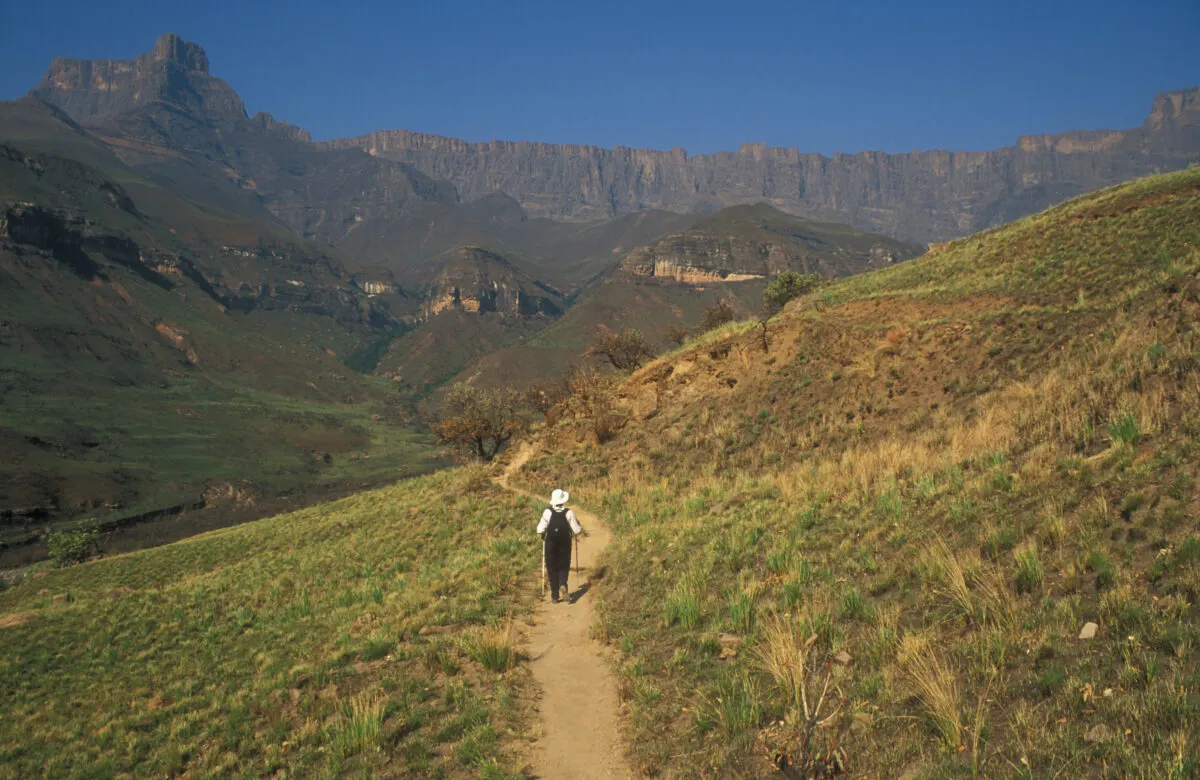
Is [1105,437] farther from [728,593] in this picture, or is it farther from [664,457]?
[664,457]

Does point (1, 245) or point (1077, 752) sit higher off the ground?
point (1, 245)

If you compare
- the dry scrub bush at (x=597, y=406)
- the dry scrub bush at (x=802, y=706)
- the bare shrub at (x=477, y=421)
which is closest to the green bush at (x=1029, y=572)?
the dry scrub bush at (x=802, y=706)

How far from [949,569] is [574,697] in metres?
4.82

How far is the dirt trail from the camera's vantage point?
6461 mm

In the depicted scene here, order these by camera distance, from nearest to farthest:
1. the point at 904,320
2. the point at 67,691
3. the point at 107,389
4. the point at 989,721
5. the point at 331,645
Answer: the point at 989,721 < the point at 331,645 < the point at 67,691 < the point at 904,320 < the point at 107,389

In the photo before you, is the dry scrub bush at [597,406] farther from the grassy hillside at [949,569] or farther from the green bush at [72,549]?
the green bush at [72,549]

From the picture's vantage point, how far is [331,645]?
432 inches

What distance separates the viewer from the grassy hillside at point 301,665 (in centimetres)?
731

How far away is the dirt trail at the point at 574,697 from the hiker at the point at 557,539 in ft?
1.51

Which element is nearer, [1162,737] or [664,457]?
[1162,737]

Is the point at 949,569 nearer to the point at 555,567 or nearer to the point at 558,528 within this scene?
the point at 558,528

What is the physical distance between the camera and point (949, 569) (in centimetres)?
769

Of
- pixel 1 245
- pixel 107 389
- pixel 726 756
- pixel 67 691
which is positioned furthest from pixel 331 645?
pixel 1 245

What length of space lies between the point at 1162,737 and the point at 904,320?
22392 mm
